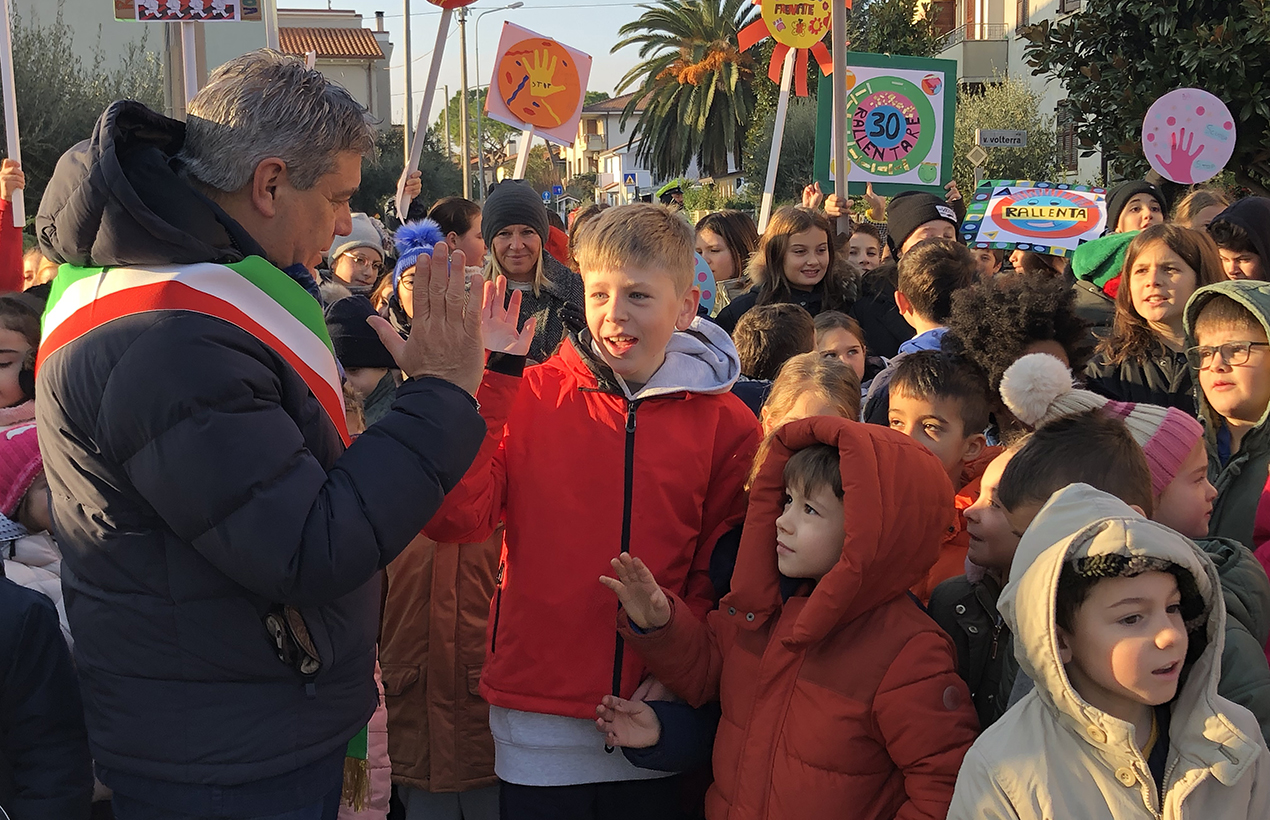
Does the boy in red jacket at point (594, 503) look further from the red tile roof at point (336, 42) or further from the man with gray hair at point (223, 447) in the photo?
the red tile roof at point (336, 42)

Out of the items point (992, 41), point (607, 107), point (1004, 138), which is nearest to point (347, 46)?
point (992, 41)

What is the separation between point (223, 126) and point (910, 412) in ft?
6.16

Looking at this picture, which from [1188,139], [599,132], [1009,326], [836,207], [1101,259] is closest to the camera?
[1009,326]

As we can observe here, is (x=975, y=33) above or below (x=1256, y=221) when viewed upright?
above

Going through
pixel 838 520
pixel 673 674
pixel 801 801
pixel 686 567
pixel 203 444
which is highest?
pixel 203 444

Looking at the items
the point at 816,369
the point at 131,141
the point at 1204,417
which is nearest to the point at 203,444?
the point at 131,141

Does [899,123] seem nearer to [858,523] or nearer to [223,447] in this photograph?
[858,523]

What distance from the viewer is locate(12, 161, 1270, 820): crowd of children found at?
76.4 inches

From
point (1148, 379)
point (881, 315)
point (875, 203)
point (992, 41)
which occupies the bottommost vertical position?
point (1148, 379)

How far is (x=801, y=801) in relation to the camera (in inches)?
86.0

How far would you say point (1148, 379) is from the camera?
3738mm

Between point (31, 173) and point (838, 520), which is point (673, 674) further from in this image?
point (31, 173)

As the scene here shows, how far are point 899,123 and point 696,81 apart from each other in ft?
98.4

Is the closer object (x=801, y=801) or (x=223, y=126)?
(x=223, y=126)
